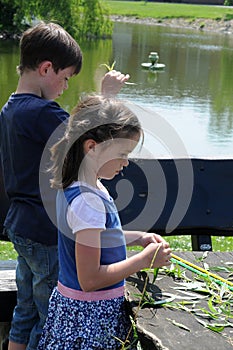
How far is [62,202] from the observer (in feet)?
7.85

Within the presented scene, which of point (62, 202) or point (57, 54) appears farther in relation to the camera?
point (57, 54)

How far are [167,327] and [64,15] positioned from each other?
22937mm

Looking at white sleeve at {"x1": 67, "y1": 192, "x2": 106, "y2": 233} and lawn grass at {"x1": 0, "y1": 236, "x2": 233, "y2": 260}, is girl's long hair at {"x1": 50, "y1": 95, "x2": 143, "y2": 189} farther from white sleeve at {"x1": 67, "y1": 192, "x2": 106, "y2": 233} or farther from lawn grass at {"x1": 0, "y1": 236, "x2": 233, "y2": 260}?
lawn grass at {"x1": 0, "y1": 236, "x2": 233, "y2": 260}

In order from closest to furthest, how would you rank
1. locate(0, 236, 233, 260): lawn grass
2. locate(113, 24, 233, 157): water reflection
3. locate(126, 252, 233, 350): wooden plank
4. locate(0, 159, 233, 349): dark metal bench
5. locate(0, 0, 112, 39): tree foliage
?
locate(126, 252, 233, 350): wooden plank → locate(0, 159, 233, 349): dark metal bench → locate(0, 236, 233, 260): lawn grass → locate(113, 24, 233, 157): water reflection → locate(0, 0, 112, 39): tree foliage

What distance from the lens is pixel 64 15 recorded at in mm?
24250

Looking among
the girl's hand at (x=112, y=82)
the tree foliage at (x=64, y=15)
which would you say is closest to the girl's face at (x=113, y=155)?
the girl's hand at (x=112, y=82)

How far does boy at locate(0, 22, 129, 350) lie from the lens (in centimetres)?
274

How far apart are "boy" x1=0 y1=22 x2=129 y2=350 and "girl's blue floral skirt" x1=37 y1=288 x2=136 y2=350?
1.30ft

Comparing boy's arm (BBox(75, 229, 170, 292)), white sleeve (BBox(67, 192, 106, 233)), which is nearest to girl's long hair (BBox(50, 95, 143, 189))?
white sleeve (BBox(67, 192, 106, 233))

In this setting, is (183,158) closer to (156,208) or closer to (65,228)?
(156,208)

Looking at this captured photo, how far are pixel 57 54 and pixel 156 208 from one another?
1447 millimetres

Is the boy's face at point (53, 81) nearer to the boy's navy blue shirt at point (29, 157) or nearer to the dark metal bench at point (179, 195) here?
the boy's navy blue shirt at point (29, 157)

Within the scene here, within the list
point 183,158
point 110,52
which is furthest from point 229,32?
point 183,158

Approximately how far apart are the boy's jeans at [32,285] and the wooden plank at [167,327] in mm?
409
